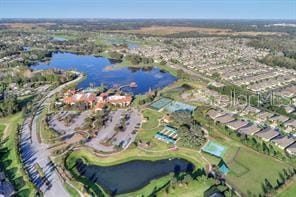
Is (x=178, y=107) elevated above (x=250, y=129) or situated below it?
below

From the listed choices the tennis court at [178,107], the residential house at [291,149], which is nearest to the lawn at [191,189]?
the residential house at [291,149]

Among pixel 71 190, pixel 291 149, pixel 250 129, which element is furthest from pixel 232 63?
pixel 71 190

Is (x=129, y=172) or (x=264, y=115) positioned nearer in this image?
(x=129, y=172)

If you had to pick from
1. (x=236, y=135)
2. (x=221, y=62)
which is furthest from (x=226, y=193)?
(x=221, y=62)

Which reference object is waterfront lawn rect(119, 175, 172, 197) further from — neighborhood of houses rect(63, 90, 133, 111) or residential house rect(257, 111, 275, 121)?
neighborhood of houses rect(63, 90, 133, 111)

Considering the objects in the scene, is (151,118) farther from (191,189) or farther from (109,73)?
(109,73)

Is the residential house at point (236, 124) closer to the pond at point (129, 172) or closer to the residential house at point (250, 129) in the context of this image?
the residential house at point (250, 129)
